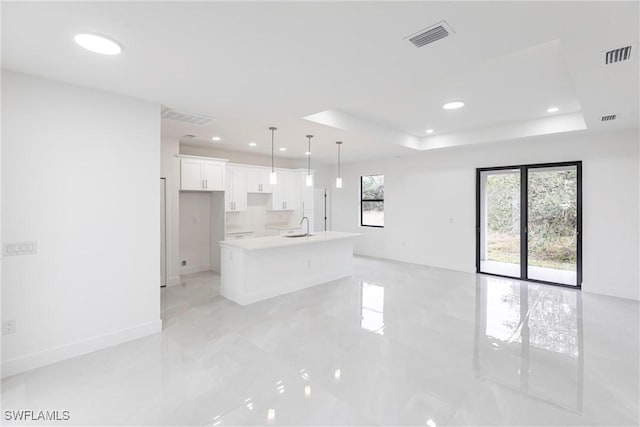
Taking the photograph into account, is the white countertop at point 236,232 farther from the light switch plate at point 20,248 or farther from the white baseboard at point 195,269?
the light switch plate at point 20,248

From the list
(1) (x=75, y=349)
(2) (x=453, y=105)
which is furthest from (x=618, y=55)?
(1) (x=75, y=349)

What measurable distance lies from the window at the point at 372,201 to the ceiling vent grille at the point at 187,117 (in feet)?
16.9

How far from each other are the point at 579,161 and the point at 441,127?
2.33 meters

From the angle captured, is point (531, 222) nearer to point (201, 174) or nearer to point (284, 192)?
point (284, 192)

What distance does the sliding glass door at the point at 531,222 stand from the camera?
17.4 ft

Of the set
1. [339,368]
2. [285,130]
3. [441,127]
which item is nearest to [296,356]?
[339,368]

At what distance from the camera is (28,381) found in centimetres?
247

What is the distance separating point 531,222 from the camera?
5652 mm

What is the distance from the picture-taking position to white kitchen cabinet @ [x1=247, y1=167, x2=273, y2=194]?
658 cm

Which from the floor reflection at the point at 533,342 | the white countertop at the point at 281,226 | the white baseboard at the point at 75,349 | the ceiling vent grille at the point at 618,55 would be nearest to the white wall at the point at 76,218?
the white baseboard at the point at 75,349

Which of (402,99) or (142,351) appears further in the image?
(402,99)

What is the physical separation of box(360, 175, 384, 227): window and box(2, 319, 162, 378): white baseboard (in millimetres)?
5988

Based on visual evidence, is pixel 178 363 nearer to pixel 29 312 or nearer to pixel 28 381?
pixel 28 381

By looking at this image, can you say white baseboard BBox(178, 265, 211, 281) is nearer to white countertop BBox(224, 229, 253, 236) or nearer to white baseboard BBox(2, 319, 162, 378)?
white countertop BBox(224, 229, 253, 236)
